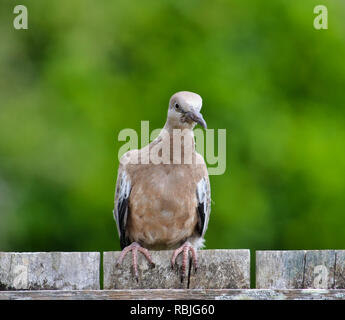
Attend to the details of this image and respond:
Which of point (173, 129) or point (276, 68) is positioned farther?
point (276, 68)

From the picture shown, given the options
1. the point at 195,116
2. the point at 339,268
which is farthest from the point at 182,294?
the point at 195,116

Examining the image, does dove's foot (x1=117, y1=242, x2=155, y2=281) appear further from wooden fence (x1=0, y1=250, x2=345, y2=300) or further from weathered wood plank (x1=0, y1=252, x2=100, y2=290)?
weathered wood plank (x1=0, y1=252, x2=100, y2=290)

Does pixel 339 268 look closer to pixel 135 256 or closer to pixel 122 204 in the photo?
pixel 135 256

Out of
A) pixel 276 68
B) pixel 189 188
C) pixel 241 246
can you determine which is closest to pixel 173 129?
pixel 189 188

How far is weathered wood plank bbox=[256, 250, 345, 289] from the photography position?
14.8 feet

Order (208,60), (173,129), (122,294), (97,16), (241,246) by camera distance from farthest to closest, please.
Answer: (97,16), (208,60), (241,246), (173,129), (122,294)

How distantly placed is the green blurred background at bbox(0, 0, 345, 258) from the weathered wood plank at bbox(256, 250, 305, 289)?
3.80 metres

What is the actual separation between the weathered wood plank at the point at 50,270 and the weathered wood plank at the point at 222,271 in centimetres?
55

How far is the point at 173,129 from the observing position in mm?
5750

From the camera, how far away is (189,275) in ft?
15.1

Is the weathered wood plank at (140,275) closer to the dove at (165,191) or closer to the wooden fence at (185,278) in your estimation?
the wooden fence at (185,278)

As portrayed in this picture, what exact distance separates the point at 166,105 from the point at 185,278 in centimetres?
417
